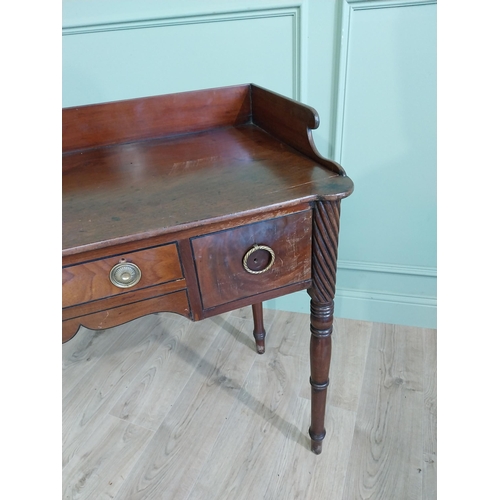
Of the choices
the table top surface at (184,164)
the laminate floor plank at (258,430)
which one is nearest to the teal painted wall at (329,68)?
the table top surface at (184,164)

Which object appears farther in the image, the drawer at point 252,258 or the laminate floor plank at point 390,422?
the laminate floor plank at point 390,422

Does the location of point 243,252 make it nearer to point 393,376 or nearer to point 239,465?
point 239,465

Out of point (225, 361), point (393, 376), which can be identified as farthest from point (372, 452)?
point (225, 361)

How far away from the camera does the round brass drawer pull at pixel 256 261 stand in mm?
756

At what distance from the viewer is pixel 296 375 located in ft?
4.53

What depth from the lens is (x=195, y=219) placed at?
0.69 m

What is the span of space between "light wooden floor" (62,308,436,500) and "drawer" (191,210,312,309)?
0.60m

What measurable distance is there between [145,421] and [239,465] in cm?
34

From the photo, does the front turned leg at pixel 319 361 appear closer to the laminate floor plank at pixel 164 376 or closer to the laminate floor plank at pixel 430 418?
the laminate floor plank at pixel 430 418

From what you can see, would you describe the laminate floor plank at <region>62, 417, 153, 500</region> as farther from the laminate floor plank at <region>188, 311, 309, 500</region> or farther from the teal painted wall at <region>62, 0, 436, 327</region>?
the teal painted wall at <region>62, 0, 436, 327</region>

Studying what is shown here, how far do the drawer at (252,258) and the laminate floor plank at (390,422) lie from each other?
62cm

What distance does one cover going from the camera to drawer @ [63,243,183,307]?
2.23ft

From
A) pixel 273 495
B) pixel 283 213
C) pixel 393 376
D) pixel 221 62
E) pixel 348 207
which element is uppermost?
Answer: pixel 221 62
